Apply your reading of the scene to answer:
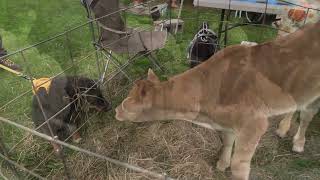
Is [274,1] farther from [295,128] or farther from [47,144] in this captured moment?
[47,144]

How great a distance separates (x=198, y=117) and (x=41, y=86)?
4.94ft

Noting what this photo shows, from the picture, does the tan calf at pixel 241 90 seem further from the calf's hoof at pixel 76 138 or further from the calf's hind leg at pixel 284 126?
the calf's hoof at pixel 76 138

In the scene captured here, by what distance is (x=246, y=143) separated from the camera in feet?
8.66

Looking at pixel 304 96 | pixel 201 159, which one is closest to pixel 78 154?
pixel 201 159

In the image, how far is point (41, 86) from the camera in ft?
10.8

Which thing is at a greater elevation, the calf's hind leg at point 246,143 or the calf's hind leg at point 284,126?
the calf's hind leg at point 246,143

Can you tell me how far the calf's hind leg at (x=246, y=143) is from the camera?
2604 mm

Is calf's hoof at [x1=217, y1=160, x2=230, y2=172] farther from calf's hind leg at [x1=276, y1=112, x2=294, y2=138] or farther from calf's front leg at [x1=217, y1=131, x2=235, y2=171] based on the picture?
calf's hind leg at [x1=276, y1=112, x2=294, y2=138]

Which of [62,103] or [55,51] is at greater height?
[62,103]

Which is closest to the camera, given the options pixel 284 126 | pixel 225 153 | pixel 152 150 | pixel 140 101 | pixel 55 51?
pixel 140 101

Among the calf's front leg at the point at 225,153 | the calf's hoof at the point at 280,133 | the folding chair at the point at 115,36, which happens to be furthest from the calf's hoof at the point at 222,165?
the folding chair at the point at 115,36

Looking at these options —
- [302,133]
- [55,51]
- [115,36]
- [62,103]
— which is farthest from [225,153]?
[55,51]

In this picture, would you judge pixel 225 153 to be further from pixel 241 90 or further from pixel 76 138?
pixel 76 138

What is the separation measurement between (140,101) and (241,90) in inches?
29.4
